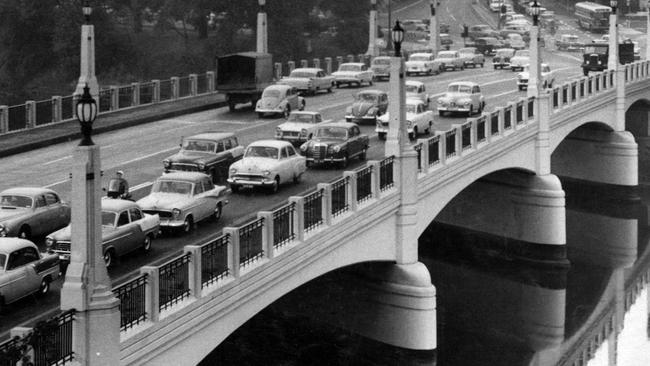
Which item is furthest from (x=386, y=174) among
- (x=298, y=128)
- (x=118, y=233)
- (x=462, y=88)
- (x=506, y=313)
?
(x=462, y=88)

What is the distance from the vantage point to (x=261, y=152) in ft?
132

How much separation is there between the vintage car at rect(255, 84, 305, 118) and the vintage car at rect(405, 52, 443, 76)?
81.2 feet

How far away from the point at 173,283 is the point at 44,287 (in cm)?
313

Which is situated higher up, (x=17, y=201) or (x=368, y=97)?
(x=368, y=97)

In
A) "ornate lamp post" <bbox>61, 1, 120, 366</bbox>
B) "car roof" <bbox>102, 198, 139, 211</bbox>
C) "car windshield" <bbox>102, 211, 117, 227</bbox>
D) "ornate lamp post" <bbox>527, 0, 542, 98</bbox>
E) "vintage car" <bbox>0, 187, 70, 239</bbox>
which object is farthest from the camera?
"ornate lamp post" <bbox>527, 0, 542, 98</bbox>

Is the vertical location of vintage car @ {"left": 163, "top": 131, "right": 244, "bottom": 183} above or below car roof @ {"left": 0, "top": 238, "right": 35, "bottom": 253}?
above

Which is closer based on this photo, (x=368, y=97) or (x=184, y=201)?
(x=184, y=201)

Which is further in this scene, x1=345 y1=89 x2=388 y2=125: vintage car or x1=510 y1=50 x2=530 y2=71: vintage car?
x1=510 y1=50 x2=530 y2=71: vintage car

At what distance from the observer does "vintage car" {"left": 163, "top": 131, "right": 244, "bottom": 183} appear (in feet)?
133

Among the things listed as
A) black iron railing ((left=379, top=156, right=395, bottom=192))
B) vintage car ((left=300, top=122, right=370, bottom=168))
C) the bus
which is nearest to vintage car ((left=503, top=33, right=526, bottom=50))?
the bus

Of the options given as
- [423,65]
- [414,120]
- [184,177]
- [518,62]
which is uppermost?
[518,62]

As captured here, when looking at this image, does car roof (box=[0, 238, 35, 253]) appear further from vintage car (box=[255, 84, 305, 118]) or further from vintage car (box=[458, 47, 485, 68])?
vintage car (box=[458, 47, 485, 68])

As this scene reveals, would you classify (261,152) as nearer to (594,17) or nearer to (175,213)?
(175,213)

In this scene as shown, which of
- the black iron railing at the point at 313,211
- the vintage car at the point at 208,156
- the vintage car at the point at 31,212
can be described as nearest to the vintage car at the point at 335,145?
the vintage car at the point at 208,156
